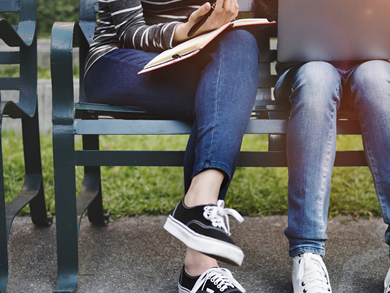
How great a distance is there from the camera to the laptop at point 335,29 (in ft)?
4.75

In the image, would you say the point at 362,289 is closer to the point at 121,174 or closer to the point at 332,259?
the point at 332,259

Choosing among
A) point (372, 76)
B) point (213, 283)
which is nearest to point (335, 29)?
point (372, 76)

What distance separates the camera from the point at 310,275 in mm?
1376

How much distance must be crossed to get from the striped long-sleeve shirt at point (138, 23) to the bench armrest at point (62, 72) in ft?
0.52

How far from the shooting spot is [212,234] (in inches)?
47.5

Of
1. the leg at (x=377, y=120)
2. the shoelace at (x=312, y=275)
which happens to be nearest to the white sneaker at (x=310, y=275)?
the shoelace at (x=312, y=275)

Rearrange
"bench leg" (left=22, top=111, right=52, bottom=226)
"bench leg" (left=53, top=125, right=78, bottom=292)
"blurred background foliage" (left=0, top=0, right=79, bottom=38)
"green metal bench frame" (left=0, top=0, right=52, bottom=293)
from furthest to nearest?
"blurred background foliage" (left=0, top=0, right=79, bottom=38) < "bench leg" (left=22, top=111, right=52, bottom=226) < "green metal bench frame" (left=0, top=0, right=52, bottom=293) < "bench leg" (left=53, top=125, right=78, bottom=292)

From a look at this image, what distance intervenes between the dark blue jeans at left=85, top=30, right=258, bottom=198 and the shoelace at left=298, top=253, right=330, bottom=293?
0.34 metres

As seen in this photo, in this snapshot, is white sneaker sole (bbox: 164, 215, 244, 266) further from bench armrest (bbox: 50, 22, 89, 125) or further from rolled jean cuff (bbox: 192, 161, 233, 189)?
bench armrest (bbox: 50, 22, 89, 125)

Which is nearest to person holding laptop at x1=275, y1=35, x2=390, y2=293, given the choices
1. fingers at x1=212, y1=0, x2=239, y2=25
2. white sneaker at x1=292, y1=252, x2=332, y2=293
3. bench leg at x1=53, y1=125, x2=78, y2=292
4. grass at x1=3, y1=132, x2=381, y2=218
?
white sneaker at x1=292, y1=252, x2=332, y2=293

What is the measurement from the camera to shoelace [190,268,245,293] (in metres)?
1.29

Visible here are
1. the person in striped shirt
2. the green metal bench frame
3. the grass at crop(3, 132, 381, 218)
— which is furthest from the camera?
the grass at crop(3, 132, 381, 218)

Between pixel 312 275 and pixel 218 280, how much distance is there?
30cm

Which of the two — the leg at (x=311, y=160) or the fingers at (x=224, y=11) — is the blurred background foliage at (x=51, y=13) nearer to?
the fingers at (x=224, y=11)
